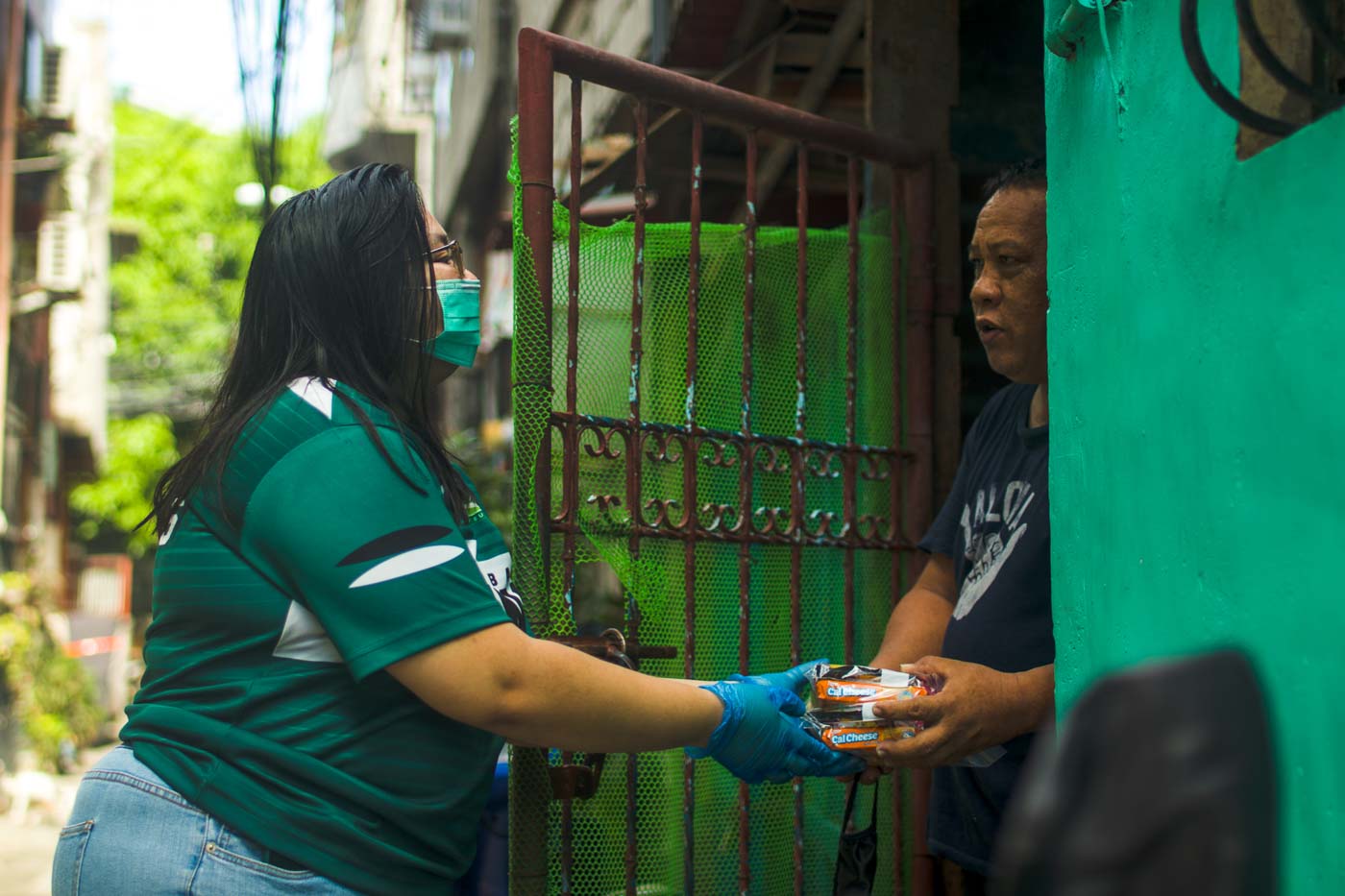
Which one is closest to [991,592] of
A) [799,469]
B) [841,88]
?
[799,469]

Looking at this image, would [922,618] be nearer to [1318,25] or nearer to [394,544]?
[394,544]

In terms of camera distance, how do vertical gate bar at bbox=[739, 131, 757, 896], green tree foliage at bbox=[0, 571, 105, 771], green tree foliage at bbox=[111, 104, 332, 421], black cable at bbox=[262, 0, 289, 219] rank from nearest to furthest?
vertical gate bar at bbox=[739, 131, 757, 896], black cable at bbox=[262, 0, 289, 219], green tree foliage at bbox=[0, 571, 105, 771], green tree foliage at bbox=[111, 104, 332, 421]

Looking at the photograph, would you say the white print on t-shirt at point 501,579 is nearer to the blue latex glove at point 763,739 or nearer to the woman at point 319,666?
the woman at point 319,666

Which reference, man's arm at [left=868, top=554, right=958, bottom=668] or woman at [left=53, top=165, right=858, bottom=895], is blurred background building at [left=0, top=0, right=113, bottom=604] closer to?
man's arm at [left=868, top=554, right=958, bottom=668]

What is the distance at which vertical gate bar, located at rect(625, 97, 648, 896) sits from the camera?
2836 mm

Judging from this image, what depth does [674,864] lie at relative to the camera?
9.68 ft

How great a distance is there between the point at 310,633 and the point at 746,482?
4.54 feet

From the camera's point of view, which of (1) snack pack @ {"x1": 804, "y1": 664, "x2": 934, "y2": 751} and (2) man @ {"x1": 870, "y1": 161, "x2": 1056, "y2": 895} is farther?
(2) man @ {"x1": 870, "y1": 161, "x2": 1056, "y2": 895}

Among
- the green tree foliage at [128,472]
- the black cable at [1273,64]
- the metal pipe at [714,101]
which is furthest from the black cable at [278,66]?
the green tree foliage at [128,472]

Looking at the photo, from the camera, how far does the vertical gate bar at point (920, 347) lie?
3414mm

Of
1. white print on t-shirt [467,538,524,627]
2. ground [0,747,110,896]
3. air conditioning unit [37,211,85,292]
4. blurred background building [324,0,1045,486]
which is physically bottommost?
ground [0,747,110,896]

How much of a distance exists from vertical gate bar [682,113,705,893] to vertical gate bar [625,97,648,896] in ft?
0.38

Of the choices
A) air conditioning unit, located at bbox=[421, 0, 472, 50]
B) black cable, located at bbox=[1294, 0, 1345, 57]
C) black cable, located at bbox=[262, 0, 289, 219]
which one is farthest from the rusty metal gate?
air conditioning unit, located at bbox=[421, 0, 472, 50]

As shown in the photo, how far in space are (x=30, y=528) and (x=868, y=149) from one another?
1879 centimetres
